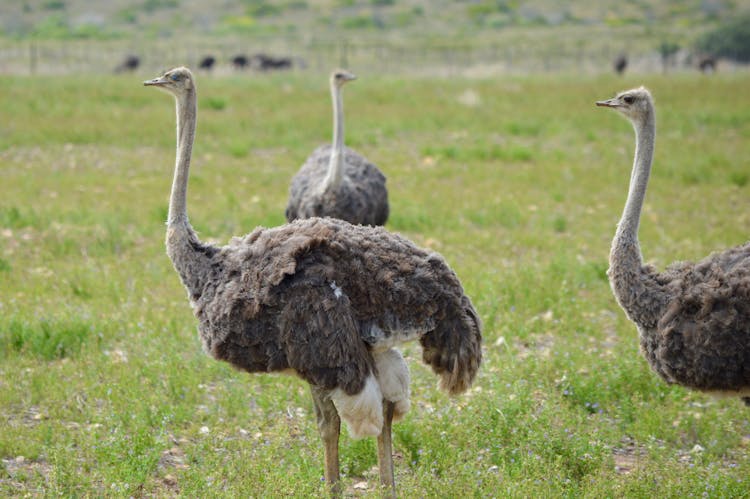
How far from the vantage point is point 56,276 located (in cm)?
781

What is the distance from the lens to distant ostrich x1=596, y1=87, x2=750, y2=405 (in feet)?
14.0

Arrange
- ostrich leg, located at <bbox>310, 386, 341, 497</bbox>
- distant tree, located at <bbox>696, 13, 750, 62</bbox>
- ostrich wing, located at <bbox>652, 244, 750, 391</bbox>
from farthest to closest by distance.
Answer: distant tree, located at <bbox>696, 13, 750, 62</bbox> < ostrich leg, located at <bbox>310, 386, 341, 497</bbox> < ostrich wing, located at <bbox>652, 244, 750, 391</bbox>

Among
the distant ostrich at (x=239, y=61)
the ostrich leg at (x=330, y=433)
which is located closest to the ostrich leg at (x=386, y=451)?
the ostrich leg at (x=330, y=433)

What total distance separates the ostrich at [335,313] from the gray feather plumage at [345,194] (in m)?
3.56

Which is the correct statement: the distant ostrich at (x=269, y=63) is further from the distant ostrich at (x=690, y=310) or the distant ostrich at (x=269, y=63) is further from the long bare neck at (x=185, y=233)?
the distant ostrich at (x=690, y=310)

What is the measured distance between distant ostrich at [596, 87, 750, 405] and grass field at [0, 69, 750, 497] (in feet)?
1.82

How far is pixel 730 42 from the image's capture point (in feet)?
160

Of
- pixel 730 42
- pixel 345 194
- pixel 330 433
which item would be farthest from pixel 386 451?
pixel 730 42

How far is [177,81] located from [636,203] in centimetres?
244

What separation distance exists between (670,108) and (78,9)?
178ft

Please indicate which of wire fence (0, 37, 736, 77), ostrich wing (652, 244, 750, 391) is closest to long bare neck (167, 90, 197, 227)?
ostrich wing (652, 244, 750, 391)

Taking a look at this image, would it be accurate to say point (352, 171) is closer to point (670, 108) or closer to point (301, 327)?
point (301, 327)

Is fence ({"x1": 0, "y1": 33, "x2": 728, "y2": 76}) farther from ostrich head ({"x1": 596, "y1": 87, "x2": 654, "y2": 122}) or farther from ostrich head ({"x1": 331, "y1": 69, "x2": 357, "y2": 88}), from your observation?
ostrich head ({"x1": 596, "y1": 87, "x2": 654, "y2": 122})

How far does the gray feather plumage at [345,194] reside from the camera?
815cm
